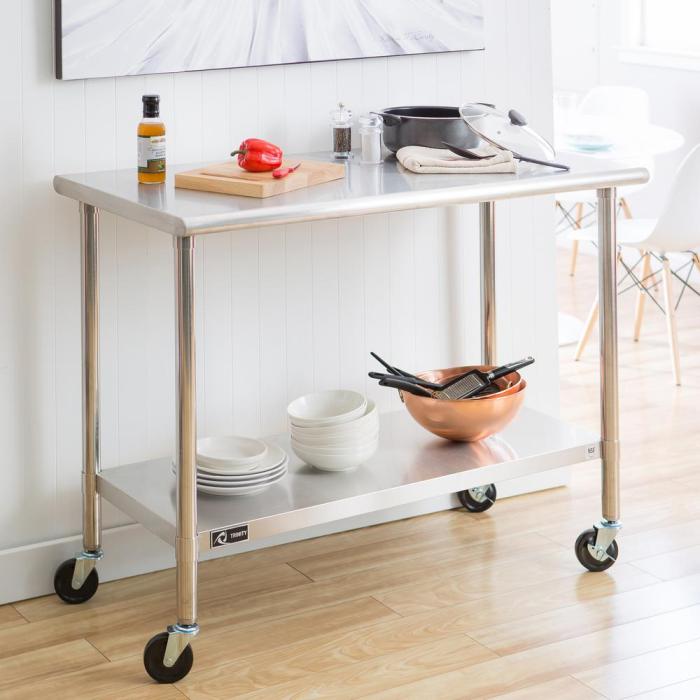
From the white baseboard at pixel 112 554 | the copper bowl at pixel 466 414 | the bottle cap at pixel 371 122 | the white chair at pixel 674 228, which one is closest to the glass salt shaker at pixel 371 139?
the bottle cap at pixel 371 122

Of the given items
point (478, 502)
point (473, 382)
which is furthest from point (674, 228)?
point (473, 382)

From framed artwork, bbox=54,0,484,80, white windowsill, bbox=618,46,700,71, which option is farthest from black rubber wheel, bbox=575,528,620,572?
white windowsill, bbox=618,46,700,71

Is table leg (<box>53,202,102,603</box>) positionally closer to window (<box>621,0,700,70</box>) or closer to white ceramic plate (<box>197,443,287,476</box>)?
white ceramic plate (<box>197,443,287,476</box>)

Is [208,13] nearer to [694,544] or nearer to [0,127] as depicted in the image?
[0,127]

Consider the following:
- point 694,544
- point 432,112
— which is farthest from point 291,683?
point 432,112

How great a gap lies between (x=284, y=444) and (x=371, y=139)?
757 millimetres

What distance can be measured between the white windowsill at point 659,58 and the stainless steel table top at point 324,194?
12.0 ft

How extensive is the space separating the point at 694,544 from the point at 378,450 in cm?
85

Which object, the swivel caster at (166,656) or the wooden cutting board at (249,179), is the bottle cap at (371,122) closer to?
the wooden cutting board at (249,179)

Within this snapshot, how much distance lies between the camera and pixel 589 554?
9.93ft

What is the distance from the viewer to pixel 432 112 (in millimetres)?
3135

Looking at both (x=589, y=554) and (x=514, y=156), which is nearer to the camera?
(x=514, y=156)

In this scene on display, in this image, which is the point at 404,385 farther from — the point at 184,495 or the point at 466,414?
the point at 184,495

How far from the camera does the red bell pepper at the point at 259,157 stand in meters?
2.65
